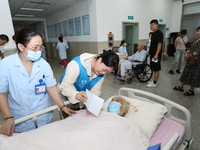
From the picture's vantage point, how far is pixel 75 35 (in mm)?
6414

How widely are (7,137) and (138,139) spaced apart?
102 centimetres

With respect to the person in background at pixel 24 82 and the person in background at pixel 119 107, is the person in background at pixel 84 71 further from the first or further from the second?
the person in background at pixel 119 107

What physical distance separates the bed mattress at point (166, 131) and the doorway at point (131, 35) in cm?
540

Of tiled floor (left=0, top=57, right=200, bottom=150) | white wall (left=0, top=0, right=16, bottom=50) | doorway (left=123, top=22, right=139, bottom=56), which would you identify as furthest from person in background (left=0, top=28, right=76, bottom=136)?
doorway (left=123, top=22, right=139, bottom=56)

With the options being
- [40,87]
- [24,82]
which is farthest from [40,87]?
[24,82]

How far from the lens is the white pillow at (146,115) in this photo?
1.33 meters

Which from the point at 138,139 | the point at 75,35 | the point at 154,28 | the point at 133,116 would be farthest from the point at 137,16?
the point at 138,139

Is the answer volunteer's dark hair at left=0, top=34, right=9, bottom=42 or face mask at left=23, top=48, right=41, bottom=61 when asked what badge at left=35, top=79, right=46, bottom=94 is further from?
volunteer's dark hair at left=0, top=34, right=9, bottom=42

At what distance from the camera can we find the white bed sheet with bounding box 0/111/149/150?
0.95 metres

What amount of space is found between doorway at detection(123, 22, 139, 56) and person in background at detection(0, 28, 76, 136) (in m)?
5.84

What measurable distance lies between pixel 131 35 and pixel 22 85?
253 inches

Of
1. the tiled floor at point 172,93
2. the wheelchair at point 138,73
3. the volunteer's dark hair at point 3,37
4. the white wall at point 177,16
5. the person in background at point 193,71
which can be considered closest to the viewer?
the tiled floor at point 172,93

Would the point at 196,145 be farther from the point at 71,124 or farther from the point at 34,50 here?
the point at 34,50

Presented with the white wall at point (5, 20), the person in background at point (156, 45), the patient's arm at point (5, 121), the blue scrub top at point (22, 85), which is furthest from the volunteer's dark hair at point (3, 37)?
the person in background at point (156, 45)
